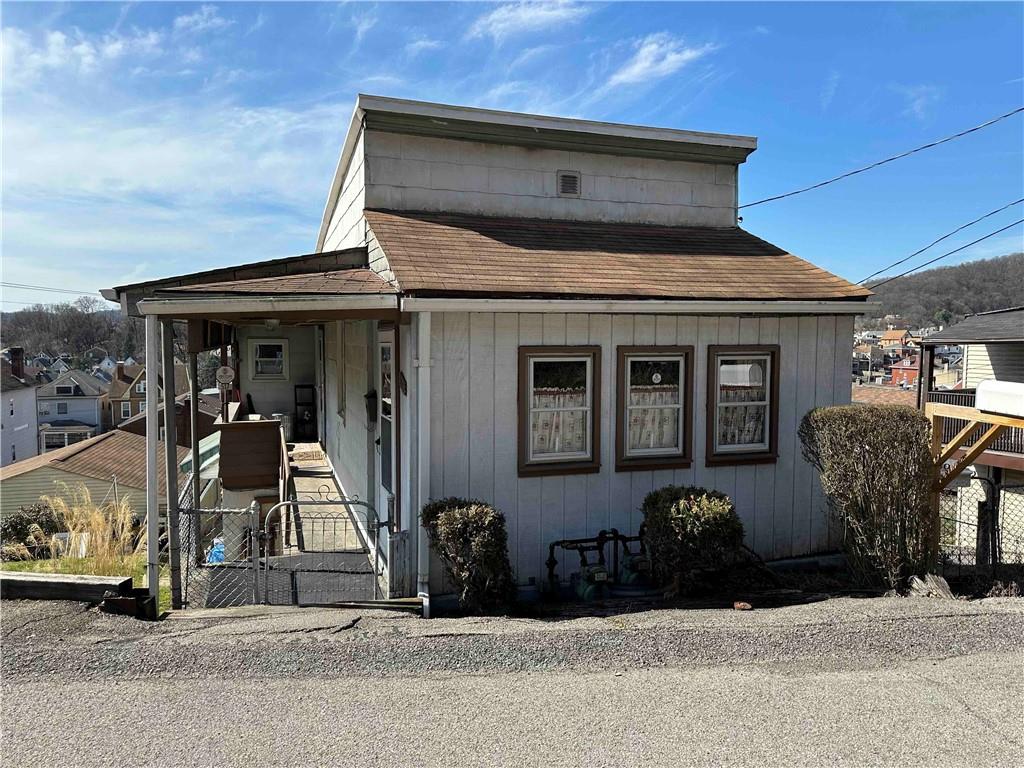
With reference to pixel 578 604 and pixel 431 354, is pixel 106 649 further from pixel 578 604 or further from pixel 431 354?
pixel 578 604

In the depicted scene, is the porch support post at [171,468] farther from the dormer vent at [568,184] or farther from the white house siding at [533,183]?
the dormer vent at [568,184]

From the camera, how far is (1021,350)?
64.4ft

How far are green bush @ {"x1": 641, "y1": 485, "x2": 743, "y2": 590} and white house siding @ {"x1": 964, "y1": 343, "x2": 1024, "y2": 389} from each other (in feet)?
58.1

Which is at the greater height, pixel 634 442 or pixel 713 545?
pixel 634 442

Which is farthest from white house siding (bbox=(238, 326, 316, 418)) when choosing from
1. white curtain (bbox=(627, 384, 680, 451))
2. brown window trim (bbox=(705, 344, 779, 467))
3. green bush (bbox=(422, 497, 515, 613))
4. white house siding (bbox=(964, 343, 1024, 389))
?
white house siding (bbox=(964, 343, 1024, 389))

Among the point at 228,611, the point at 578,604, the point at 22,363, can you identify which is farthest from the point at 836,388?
the point at 22,363

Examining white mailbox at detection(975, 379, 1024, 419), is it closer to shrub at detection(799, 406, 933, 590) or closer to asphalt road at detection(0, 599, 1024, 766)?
shrub at detection(799, 406, 933, 590)

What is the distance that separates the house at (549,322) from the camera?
658cm

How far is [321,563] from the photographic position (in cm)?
782

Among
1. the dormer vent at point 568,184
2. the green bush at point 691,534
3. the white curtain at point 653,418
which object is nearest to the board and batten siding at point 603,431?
the white curtain at point 653,418

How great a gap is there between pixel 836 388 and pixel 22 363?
198 feet

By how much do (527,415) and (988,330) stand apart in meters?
18.0

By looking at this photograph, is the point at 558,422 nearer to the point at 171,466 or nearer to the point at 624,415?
the point at 624,415

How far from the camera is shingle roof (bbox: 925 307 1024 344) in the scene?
18234 mm
